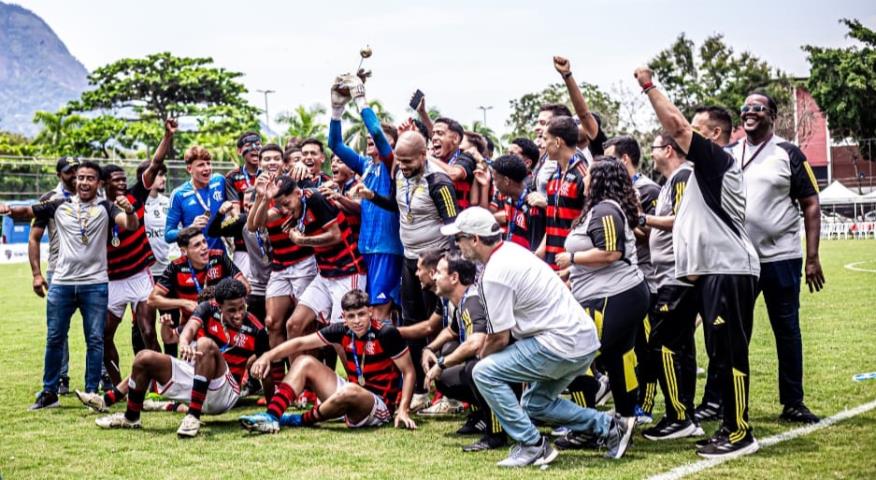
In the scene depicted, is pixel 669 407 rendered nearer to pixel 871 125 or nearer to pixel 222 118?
pixel 871 125

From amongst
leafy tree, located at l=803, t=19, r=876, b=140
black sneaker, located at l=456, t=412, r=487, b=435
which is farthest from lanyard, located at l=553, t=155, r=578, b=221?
leafy tree, located at l=803, t=19, r=876, b=140

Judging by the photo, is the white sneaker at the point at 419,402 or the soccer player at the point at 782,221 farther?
the white sneaker at the point at 419,402

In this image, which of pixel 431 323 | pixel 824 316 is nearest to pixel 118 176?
pixel 431 323

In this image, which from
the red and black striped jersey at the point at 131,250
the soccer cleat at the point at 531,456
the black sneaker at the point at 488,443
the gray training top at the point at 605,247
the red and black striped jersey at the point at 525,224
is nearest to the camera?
the soccer cleat at the point at 531,456

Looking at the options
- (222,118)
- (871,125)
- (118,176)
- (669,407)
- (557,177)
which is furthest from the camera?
(222,118)

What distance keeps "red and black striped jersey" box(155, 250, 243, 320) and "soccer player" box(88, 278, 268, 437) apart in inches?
33.2

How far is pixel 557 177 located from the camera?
796cm

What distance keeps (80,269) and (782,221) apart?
21.2ft

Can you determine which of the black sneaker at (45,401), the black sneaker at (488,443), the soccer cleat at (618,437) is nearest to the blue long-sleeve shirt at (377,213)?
the black sneaker at (488,443)

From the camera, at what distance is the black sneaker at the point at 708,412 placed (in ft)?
26.6

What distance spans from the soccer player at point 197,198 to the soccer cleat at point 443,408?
2984mm

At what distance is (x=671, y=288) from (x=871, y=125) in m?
54.6

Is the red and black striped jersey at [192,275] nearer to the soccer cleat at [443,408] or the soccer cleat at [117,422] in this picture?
the soccer cleat at [117,422]

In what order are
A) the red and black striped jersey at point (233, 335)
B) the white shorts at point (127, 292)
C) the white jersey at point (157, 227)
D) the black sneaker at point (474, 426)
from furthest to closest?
1. the white jersey at point (157, 227)
2. the white shorts at point (127, 292)
3. the red and black striped jersey at point (233, 335)
4. the black sneaker at point (474, 426)
